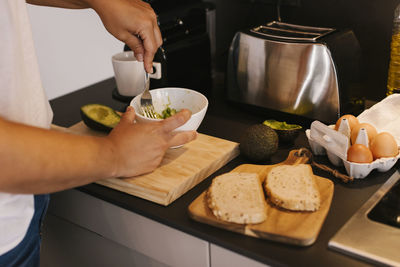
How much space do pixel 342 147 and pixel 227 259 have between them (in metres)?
0.34

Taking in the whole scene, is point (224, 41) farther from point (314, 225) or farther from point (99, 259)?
point (314, 225)


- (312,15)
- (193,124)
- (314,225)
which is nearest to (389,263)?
(314,225)

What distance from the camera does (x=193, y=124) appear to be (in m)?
1.00

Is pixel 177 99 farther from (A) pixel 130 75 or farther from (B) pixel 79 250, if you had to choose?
(B) pixel 79 250

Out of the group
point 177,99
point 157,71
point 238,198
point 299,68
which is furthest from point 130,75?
point 238,198

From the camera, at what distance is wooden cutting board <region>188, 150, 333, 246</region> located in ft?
2.39

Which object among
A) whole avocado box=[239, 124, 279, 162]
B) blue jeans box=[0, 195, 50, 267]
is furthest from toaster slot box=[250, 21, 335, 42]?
blue jeans box=[0, 195, 50, 267]

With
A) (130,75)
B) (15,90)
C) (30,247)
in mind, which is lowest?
(30,247)

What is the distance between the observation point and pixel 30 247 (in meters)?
0.89

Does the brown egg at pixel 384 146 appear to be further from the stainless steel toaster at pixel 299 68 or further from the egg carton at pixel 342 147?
the stainless steel toaster at pixel 299 68

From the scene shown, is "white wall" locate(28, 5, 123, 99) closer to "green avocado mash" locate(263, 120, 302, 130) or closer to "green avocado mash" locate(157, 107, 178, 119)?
"green avocado mash" locate(157, 107, 178, 119)

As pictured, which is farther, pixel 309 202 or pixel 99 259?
pixel 99 259

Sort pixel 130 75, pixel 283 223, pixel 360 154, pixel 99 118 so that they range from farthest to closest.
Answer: pixel 130 75
pixel 99 118
pixel 360 154
pixel 283 223

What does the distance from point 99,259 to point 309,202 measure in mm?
576
